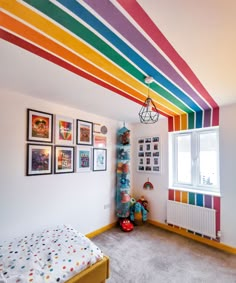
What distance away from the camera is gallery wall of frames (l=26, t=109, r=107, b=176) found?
2.42m

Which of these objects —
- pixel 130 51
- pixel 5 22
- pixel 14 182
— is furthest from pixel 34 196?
pixel 130 51

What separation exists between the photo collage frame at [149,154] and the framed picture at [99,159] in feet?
3.06

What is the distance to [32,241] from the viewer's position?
6.23ft

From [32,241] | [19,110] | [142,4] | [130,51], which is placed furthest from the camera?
[19,110]

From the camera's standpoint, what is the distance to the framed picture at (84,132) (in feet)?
9.81

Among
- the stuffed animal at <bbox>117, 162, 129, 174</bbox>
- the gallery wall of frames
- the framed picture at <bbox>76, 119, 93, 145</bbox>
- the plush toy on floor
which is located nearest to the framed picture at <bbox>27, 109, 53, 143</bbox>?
the gallery wall of frames

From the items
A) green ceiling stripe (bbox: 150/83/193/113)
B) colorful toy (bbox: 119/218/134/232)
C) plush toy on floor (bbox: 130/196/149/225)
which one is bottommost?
colorful toy (bbox: 119/218/134/232)

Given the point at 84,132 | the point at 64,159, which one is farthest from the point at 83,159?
the point at 84,132

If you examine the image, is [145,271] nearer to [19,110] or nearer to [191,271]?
[191,271]

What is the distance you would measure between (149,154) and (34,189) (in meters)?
2.38

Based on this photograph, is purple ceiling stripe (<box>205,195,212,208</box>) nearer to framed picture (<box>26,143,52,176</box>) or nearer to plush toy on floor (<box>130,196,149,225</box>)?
plush toy on floor (<box>130,196,149,225</box>)

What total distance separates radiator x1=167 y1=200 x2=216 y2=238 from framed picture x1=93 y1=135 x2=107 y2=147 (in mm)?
1738

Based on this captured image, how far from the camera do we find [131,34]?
47.9 inches

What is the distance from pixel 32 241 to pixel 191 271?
1.99m
